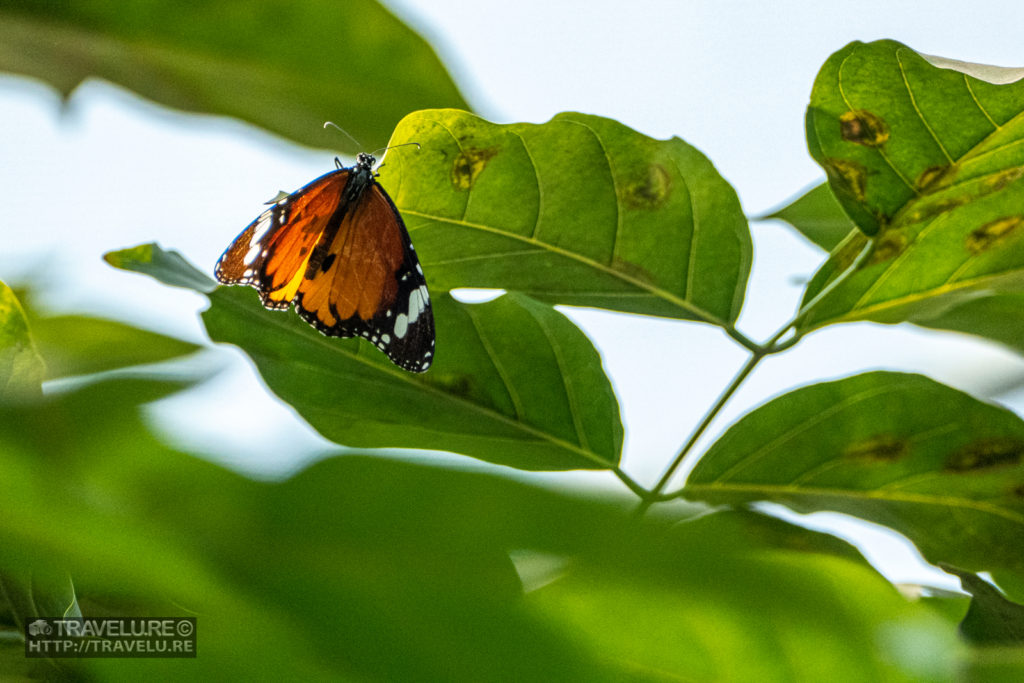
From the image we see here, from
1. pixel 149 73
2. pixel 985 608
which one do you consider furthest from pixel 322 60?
pixel 985 608

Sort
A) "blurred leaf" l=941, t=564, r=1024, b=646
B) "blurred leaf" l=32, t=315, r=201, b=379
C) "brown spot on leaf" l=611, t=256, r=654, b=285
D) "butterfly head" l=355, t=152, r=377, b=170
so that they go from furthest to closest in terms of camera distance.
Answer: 1. "butterfly head" l=355, t=152, r=377, b=170
2. "brown spot on leaf" l=611, t=256, r=654, b=285
3. "blurred leaf" l=941, t=564, r=1024, b=646
4. "blurred leaf" l=32, t=315, r=201, b=379

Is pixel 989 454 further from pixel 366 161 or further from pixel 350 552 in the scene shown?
pixel 366 161

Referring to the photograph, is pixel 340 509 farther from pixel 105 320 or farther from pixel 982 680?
pixel 105 320

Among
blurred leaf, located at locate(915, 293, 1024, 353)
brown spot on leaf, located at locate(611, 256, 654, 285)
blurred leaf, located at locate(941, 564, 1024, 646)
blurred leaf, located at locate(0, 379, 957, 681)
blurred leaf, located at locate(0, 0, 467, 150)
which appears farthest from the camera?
blurred leaf, located at locate(0, 0, 467, 150)

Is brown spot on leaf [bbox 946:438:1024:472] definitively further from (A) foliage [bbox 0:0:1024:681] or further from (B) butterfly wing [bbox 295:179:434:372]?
(B) butterfly wing [bbox 295:179:434:372]

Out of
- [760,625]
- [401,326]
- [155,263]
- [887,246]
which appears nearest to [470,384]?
[401,326]

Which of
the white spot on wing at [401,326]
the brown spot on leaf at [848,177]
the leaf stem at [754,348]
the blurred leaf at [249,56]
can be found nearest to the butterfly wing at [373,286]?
the white spot on wing at [401,326]

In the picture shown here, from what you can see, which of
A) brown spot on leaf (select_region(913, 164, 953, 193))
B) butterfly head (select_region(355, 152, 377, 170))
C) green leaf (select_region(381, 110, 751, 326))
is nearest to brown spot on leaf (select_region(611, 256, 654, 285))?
green leaf (select_region(381, 110, 751, 326))
